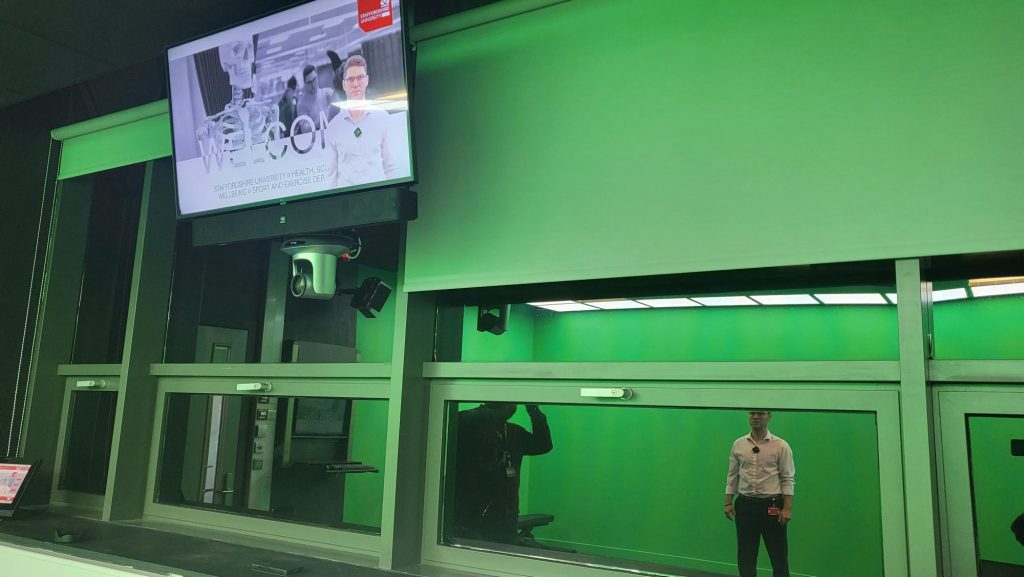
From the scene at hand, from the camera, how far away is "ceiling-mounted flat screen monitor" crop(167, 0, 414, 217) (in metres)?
2.12

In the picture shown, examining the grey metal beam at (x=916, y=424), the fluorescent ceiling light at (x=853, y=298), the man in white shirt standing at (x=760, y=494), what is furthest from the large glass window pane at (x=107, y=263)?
the grey metal beam at (x=916, y=424)

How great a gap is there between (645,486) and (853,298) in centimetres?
68

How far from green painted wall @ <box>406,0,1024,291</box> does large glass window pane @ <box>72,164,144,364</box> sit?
186 centimetres

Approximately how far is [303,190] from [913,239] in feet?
5.36

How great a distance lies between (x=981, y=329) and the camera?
1.62 meters

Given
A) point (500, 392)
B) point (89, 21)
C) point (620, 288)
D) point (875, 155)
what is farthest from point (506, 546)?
point (89, 21)

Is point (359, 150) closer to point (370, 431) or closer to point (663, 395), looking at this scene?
point (370, 431)

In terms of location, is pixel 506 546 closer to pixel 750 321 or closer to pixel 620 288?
pixel 620 288

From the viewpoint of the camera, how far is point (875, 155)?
1.67 m

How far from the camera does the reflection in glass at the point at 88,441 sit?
129 inches

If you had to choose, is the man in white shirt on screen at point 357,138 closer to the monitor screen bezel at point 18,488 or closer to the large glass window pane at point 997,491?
the large glass window pane at point 997,491

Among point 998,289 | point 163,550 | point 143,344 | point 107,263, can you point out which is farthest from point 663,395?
point 107,263

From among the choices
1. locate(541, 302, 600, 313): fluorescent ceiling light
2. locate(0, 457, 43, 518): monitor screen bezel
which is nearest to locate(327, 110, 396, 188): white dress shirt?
locate(541, 302, 600, 313): fluorescent ceiling light

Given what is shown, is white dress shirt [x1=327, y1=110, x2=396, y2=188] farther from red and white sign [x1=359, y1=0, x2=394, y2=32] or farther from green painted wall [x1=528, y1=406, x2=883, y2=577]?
green painted wall [x1=528, y1=406, x2=883, y2=577]
